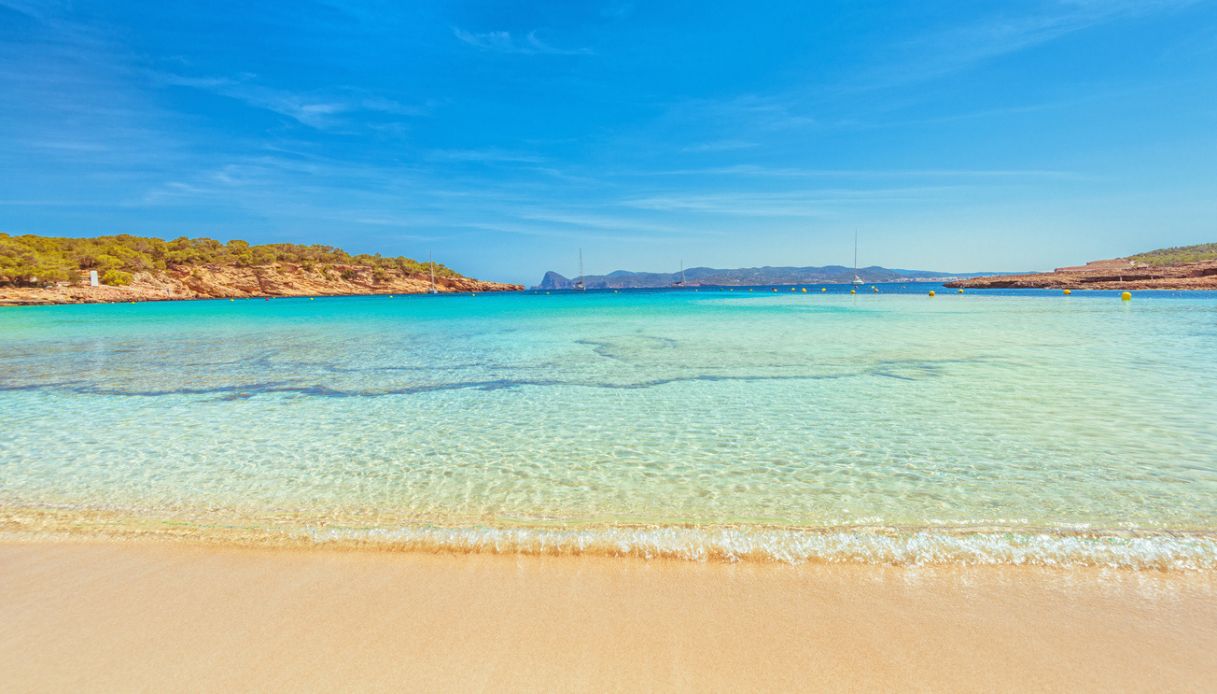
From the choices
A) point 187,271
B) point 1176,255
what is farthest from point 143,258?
point 1176,255

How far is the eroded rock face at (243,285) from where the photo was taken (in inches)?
2232

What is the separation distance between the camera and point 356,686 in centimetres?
231

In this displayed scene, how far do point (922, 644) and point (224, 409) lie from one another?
29.1ft

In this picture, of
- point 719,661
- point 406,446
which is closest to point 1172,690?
point 719,661

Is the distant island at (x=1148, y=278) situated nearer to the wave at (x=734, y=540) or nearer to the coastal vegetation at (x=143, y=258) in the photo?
the wave at (x=734, y=540)

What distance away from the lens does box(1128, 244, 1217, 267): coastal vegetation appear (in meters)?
84.2

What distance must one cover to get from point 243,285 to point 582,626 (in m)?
102

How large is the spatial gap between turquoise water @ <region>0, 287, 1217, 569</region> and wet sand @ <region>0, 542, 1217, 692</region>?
32 centimetres

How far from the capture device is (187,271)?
80250 mm

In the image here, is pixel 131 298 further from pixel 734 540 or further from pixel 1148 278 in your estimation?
pixel 1148 278

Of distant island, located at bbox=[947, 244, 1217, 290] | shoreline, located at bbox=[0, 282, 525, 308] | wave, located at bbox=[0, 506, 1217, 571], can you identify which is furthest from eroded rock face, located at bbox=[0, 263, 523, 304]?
distant island, located at bbox=[947, 244, 1217, 290]

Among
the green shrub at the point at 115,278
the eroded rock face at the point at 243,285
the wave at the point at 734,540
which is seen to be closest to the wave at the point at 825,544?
the wave at the point at 734,540

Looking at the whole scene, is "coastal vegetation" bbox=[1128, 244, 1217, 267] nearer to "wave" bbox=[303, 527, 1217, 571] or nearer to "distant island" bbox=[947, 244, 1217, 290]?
"distant island" bbox=[947, 244, 1217, 290]

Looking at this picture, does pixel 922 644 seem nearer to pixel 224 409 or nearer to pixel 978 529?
pixel 978 529
